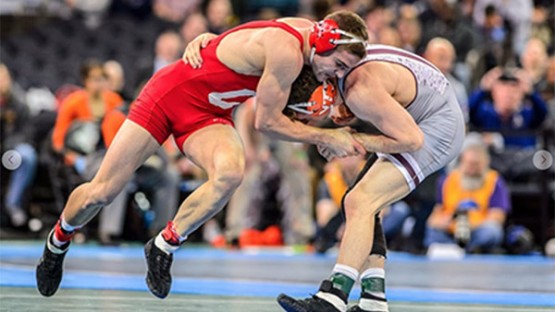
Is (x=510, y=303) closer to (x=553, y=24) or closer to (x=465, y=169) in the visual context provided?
(x=465, y=169)

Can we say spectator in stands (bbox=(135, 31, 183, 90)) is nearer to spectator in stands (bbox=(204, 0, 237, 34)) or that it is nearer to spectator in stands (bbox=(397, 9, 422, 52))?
spectator in stands (bbox=(204, 0, 237, 34))

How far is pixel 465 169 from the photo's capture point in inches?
398

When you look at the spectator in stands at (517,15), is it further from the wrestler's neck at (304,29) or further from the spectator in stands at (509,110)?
the wrestler's neck at (304,29)

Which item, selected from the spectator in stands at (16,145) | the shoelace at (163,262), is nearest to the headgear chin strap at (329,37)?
the shoelace at (163,262)

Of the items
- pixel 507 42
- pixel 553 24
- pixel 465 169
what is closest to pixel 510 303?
pixel 465 169

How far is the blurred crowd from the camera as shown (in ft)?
33.7

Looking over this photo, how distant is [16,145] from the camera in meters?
11.6

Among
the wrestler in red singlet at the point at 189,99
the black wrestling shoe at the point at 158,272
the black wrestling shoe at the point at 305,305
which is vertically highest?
the wrestler in red singlet at the point at 189,99

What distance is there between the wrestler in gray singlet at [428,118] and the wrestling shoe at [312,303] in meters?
0.62

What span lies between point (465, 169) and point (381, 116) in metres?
5.05

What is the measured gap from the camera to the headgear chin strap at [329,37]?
5152 mm

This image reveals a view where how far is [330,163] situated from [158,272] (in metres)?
5.60

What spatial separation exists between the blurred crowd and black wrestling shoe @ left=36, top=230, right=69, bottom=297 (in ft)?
13.7

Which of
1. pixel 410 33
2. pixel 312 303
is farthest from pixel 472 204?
pixel 312 303
